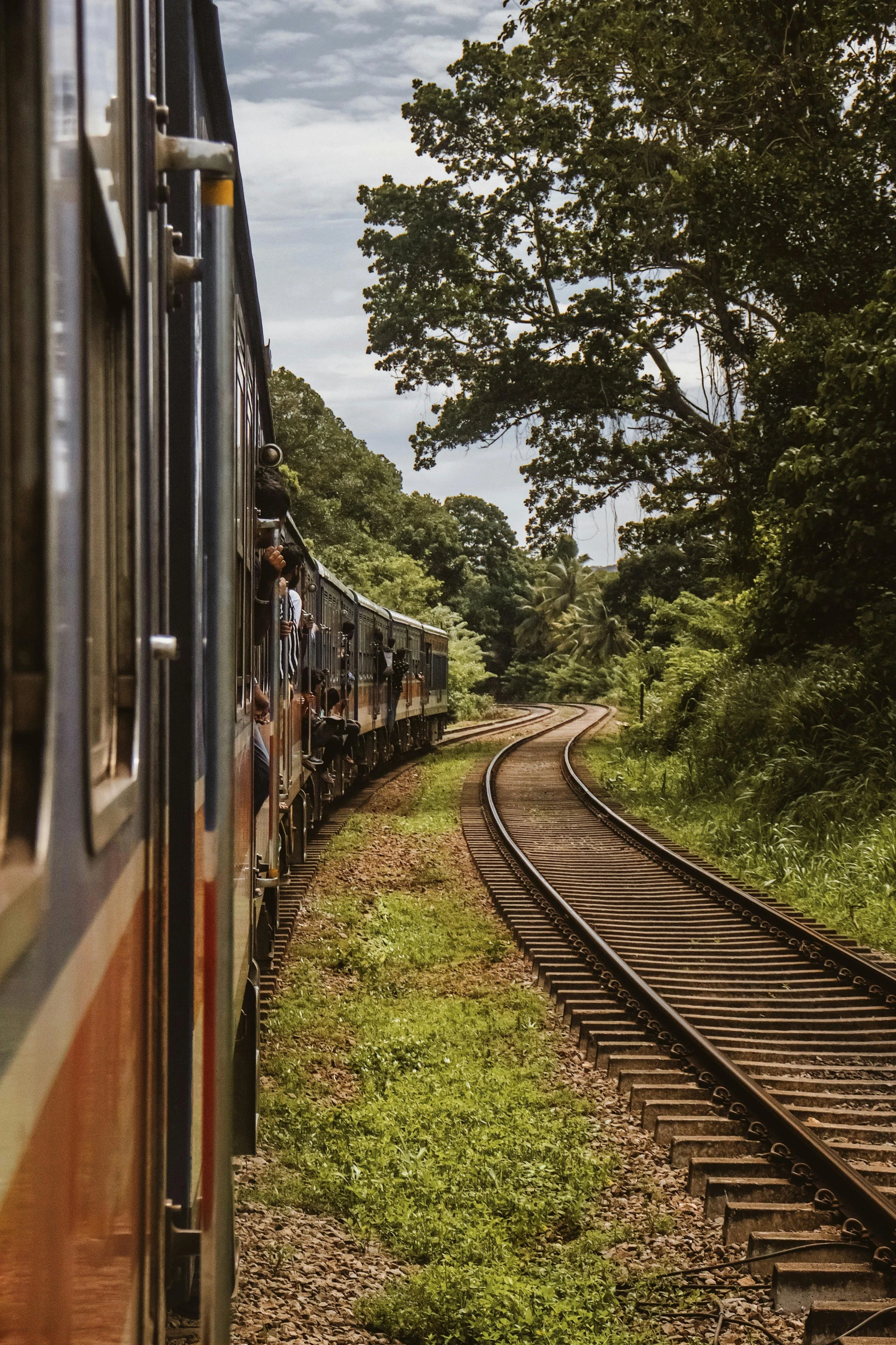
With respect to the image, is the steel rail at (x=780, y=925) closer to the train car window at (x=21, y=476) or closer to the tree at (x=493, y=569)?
the train car window at (x=21, y=476)

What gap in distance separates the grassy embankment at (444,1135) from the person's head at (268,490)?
2.83 m

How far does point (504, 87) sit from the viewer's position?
2277cm

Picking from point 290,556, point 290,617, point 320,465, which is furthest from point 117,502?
point 320,465

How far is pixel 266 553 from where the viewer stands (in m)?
5.41

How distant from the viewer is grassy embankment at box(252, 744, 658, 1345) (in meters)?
→ 4.34

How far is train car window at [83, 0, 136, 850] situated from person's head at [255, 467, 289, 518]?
3346 millimetres

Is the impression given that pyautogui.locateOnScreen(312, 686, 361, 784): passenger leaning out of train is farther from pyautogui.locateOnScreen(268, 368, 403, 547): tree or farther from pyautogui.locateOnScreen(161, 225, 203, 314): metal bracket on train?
pyautogui.locateOnScreen(268, 368, 403, 547): tree

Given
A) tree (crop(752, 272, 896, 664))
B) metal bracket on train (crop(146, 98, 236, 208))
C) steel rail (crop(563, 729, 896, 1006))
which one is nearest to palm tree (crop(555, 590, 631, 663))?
tree (crop(752, 272, 896, 664))

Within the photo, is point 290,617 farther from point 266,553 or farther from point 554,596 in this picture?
point 554,596

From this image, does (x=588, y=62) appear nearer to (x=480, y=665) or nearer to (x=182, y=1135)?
(x=182, y=1135)

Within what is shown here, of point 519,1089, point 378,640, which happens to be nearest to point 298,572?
point 519,1089

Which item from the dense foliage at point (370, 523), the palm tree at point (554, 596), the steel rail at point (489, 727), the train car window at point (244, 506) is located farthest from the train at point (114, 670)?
the palm tree at point (554, 596)

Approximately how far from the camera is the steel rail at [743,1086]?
4.63 meters

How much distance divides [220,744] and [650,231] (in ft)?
60.3
